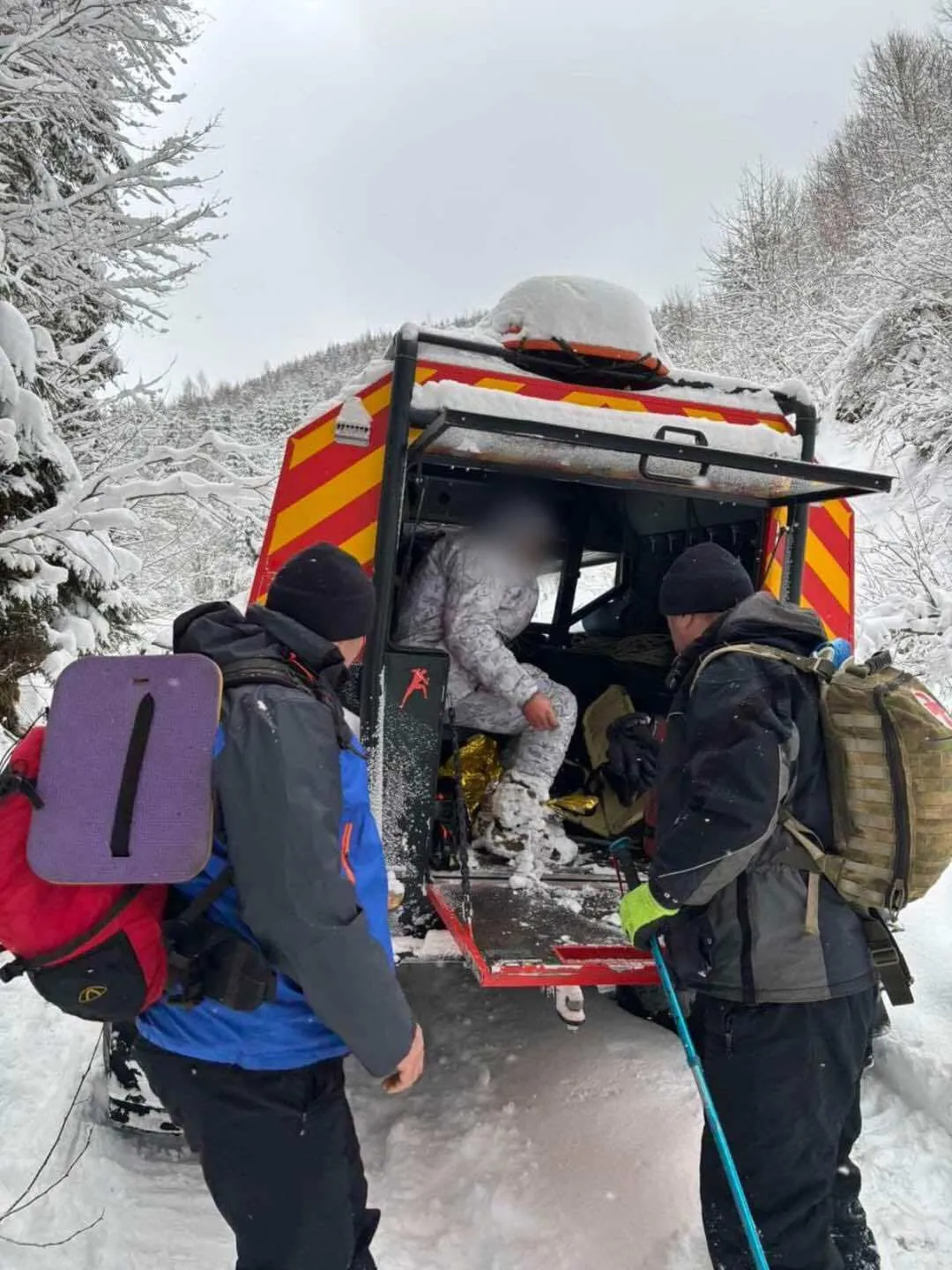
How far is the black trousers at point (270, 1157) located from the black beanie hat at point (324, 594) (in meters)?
0.92

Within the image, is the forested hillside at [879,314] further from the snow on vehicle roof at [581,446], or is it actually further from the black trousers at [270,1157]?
the black trousers at [270,1157]

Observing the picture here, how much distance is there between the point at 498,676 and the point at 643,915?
4.84ft

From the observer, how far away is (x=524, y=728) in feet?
12.4

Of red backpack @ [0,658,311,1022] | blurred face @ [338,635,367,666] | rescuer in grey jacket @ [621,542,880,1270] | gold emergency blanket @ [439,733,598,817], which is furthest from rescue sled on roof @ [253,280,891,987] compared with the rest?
red backpack @ [0,658,311,1022]

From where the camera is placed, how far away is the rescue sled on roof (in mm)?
2785

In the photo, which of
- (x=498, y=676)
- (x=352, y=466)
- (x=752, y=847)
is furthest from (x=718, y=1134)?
(x=352, y=466)

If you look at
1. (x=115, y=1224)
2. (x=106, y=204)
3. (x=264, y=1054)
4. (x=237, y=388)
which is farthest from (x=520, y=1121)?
(x=237, y=388)

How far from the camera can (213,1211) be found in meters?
2.52

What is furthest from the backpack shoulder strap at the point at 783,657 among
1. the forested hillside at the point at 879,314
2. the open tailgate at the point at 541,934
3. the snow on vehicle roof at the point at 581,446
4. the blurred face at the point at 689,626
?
the forested hillside at the point at 879,314

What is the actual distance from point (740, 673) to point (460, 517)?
2.72 m

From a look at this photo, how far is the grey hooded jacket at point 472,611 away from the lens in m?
3.54

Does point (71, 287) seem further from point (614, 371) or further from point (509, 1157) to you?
point (509, 1157)

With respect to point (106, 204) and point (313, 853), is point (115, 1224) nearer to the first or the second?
point (313, 853)

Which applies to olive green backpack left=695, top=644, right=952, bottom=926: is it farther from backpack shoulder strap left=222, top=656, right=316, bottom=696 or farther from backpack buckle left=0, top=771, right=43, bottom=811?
backpack buckle left=0, top=771, right=43, bottom=811
